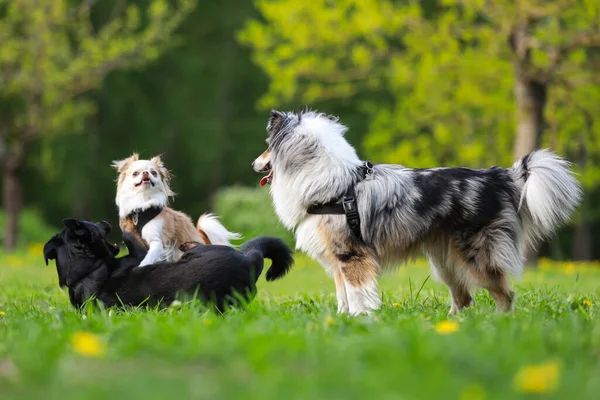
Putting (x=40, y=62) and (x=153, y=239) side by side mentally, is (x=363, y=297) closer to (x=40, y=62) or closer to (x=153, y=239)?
(x=153, y=239)

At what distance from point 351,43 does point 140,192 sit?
915 centimetres

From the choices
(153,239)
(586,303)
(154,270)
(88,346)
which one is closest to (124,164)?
(153,239)

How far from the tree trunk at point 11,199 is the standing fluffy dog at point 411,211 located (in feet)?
39.7

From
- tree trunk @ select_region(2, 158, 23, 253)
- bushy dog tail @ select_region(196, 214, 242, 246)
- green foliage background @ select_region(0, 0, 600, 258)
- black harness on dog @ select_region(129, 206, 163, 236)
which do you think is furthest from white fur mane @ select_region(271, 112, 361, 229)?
tree trunk @ select_region(2, 158, 23, 253)

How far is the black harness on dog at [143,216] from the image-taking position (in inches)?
237

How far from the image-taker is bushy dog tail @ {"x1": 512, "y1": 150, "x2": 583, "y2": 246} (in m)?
5.23

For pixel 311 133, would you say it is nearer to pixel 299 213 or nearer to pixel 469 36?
pixel 299 213

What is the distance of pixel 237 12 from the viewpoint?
26641 millimetres

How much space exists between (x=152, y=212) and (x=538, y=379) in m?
4.08

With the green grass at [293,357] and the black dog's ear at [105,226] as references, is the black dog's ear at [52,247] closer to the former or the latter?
the black dog's ear at [105,226]

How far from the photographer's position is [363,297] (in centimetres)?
523

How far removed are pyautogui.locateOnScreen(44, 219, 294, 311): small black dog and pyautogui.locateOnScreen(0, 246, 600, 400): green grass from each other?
2.12ft

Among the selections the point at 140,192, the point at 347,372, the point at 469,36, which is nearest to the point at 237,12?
the point at 469,36

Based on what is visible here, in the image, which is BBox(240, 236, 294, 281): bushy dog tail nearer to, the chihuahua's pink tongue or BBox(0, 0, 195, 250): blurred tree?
the chihuahua's pink tongue
